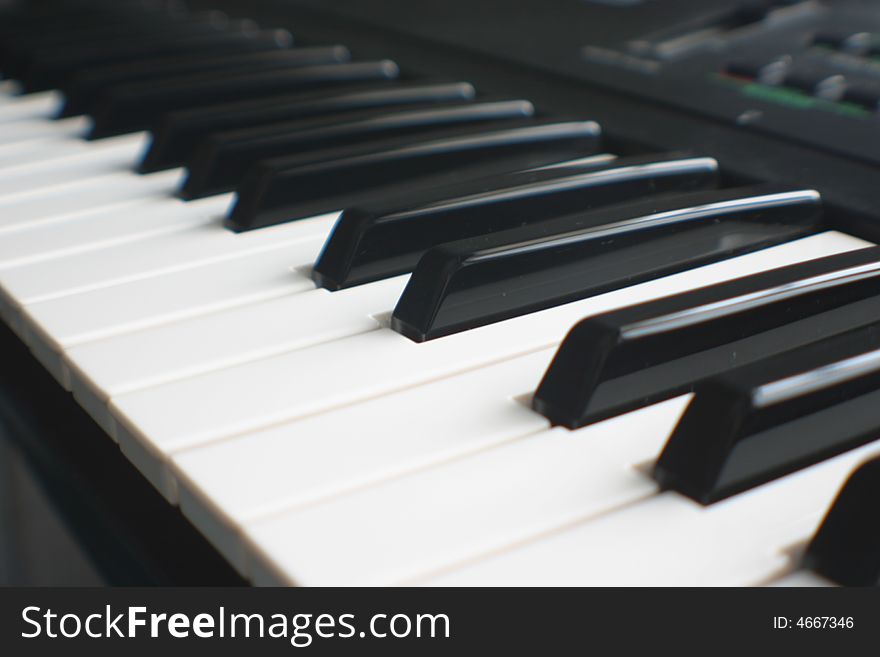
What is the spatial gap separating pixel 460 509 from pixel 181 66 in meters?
0.92

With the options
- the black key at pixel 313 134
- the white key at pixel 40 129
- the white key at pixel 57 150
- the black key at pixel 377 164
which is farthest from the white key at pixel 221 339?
the white key at pixel 40 129

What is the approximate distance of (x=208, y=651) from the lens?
1.59ft

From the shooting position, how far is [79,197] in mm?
961

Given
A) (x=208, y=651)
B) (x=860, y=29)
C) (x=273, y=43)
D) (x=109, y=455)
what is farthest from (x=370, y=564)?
(x=273, y=43)

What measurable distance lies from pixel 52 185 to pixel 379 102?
1.09 feet

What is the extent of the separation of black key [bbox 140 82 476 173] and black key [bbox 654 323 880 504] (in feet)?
2.09

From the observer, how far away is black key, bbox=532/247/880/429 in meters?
0.58

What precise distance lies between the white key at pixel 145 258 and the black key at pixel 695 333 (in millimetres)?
305

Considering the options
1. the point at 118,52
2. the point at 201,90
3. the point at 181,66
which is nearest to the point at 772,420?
the point at 201,90

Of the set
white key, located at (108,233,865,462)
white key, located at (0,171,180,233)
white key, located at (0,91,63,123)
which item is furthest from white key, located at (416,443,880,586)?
white key, located at (0,91,63,123)

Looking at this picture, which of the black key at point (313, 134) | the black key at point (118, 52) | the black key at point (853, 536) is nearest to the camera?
the black key at point (853, 536)

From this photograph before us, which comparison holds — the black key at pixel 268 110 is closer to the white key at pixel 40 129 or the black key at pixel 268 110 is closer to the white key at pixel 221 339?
the white key at pixel 40 129

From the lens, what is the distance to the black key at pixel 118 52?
4.30 ft

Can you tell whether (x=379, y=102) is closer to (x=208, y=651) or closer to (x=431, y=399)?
(x=431, y=399)
